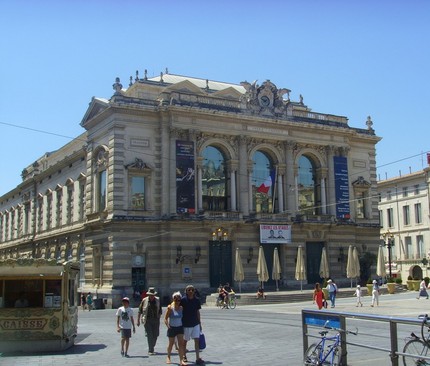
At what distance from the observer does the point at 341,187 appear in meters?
54.2

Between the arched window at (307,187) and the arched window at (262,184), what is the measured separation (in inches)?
118

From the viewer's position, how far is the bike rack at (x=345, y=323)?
10.5 metres

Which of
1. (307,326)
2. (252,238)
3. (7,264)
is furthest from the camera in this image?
(252,238)

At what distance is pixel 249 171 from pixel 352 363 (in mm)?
38301

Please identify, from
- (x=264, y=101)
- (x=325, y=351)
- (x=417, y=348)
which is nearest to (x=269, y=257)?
(x=264, y=101)

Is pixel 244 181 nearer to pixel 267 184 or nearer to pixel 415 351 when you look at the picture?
pixel 267 184

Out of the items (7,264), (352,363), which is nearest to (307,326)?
(352,363)

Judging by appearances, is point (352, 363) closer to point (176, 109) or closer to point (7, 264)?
point (7, 264)

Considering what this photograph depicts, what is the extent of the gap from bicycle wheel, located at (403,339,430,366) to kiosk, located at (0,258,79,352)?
11285 millimetres

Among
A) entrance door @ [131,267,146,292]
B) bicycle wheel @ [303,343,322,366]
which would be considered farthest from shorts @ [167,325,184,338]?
entrance door @ [131,267,146,292]

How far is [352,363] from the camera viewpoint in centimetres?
1185

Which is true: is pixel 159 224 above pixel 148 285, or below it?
above

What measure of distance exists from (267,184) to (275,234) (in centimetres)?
A: 465

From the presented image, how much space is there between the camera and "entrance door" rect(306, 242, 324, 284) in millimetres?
51844
